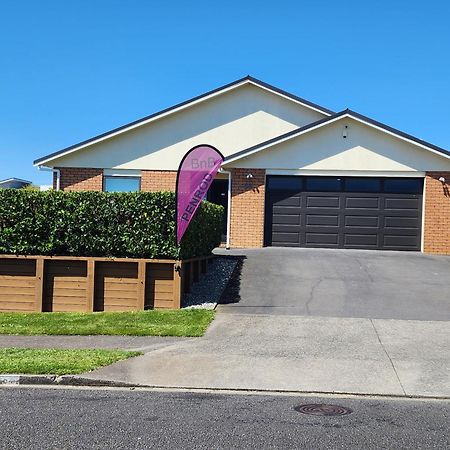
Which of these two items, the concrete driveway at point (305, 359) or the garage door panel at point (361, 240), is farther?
the garage door panel at point (361, 240)

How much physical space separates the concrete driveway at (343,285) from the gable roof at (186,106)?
6630mm

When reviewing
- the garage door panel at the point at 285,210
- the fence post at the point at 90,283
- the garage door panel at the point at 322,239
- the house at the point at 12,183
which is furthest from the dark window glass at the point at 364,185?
the house at the point at 12,183

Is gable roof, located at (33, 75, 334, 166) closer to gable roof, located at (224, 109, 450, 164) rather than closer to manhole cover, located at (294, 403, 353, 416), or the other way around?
gable roof, located at (224, 109, 450, 164)

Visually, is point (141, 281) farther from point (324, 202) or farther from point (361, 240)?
point (361, 240)

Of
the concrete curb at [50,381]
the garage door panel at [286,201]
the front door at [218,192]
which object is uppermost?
the front door at [218,192]

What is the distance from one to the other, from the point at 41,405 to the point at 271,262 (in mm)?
10530

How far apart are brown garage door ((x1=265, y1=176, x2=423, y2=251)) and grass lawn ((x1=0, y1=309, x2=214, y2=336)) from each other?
29.5ft

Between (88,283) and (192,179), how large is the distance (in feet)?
9.82

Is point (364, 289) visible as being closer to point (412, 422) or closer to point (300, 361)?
point (300, 361)

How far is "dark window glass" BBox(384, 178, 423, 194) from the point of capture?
1927cm

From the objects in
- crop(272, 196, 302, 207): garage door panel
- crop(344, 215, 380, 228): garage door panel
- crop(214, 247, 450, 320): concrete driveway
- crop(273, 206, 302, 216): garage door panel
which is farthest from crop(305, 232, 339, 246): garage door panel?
crop(214, 247, 450, 320): concrete driveway

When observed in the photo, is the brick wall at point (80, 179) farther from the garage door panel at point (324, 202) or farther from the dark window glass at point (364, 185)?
the dark window glass at point (364, 185)

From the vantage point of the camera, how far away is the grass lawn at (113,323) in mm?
9586

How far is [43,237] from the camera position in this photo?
39.1 ft
